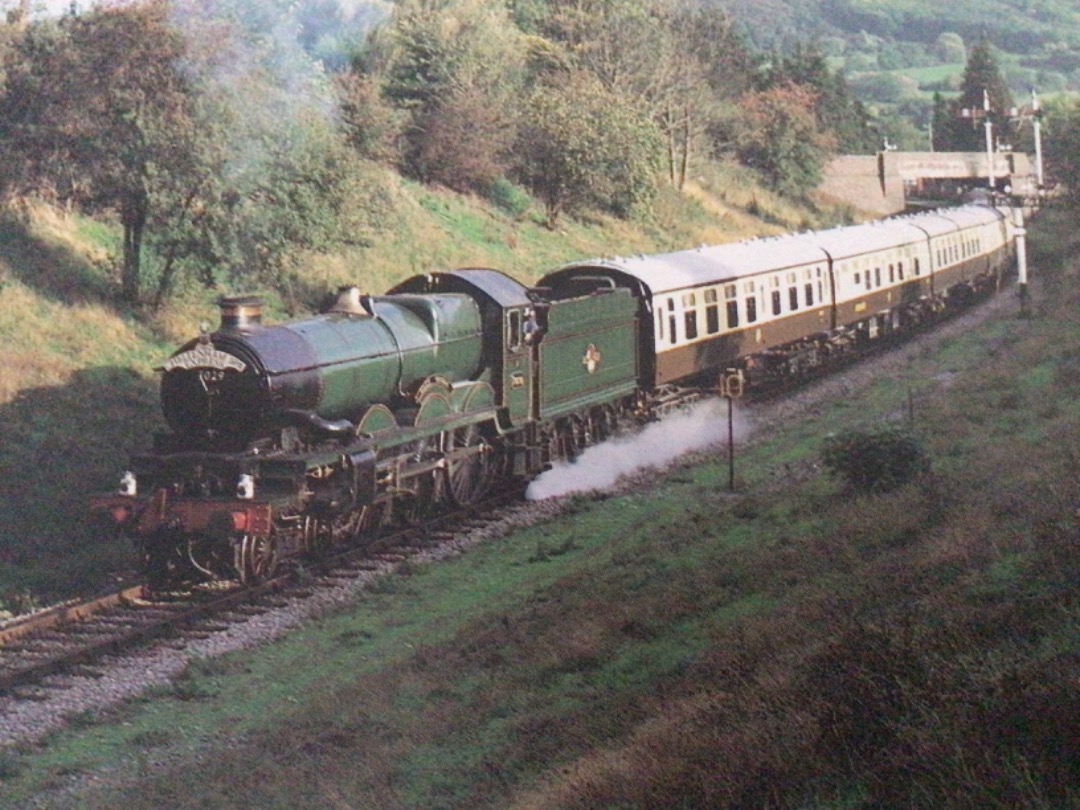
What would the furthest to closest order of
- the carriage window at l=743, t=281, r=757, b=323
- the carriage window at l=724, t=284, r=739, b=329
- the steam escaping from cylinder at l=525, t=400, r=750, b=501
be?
the carriage window at l=743, t=281, r=757, b=323
the carriage window at l=724, t=284, r=739, b=329
the steam escaping from cylinder at l=525, t=400, r=750, b=501

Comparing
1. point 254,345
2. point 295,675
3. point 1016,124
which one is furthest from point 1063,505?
point 1016,124

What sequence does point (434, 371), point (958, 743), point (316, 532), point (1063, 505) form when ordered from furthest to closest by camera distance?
point (434, 371)
point (316, 532)
point (1063, 505)
point (958, 743)

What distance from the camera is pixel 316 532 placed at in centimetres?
1714

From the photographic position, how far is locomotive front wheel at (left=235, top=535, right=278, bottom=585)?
15.8 m

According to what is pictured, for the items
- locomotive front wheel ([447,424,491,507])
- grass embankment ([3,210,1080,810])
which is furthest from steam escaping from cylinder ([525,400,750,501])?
grass embankment ([3,210,1080,810])

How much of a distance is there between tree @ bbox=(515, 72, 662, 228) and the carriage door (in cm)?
2828

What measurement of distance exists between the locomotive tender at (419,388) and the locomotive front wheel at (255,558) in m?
0.02

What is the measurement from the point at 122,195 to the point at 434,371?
31.3 feet

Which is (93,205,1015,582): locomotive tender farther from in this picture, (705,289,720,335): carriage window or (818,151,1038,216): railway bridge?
(818,151,1038,216): railway bridge

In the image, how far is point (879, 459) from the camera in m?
17.2

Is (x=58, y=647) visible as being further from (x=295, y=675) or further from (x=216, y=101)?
(x=216, y=101)

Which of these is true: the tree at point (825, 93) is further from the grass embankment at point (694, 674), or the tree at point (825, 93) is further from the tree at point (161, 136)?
the grass embankment at point (694, 674)

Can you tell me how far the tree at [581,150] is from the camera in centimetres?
4997

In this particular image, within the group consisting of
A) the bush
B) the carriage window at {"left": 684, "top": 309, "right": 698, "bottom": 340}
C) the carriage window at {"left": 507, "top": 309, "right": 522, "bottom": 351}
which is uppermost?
the carriage window at {"left": 507, "top": 309, "right": 522, "bottom": 351}
